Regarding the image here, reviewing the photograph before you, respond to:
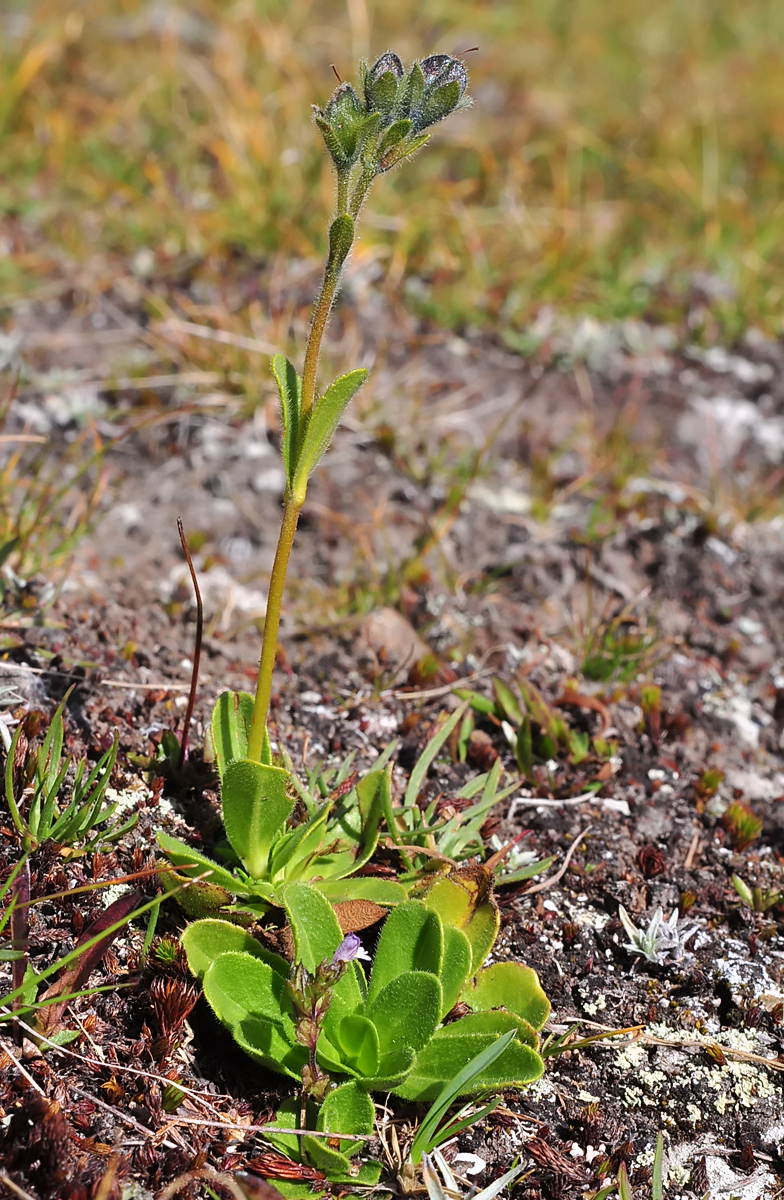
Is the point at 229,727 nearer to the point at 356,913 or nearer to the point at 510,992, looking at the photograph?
the point at 356,913

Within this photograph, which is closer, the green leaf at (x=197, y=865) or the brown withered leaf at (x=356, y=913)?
the green leaf at (x=197, y=865)

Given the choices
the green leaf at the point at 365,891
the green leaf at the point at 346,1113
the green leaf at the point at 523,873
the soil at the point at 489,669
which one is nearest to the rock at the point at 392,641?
the soil at the point at 489,669

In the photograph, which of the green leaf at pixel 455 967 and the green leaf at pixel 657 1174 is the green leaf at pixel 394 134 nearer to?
the green leaf at pixel 455 967

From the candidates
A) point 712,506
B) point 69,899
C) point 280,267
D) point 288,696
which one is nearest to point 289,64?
point 280,267

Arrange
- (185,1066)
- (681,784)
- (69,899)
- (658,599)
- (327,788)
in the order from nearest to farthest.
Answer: (185,1066) → (69,899) → (327,788) → (681,784) → (658,599)

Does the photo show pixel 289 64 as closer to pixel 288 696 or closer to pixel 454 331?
pixel 454 331
